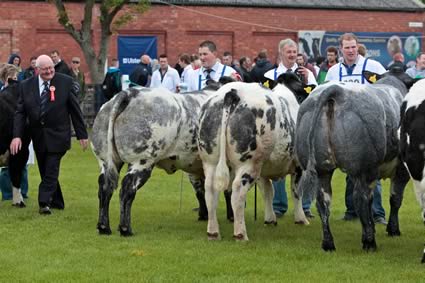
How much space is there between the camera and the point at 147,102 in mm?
11789

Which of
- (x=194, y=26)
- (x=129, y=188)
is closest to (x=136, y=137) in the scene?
(x=129, y=188)

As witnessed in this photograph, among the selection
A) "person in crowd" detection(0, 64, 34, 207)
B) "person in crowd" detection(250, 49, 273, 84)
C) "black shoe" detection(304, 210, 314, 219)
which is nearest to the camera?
"black shoe" detection(304, 210, 314, 219)

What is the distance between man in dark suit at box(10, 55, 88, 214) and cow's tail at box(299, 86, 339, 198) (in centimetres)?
457

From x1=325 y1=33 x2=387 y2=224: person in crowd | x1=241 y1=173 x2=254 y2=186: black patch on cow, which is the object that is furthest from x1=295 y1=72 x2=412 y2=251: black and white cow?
x1=325 y1=33 x2=387 y2=224: person in crowd

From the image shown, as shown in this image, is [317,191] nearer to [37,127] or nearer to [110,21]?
[37,127]

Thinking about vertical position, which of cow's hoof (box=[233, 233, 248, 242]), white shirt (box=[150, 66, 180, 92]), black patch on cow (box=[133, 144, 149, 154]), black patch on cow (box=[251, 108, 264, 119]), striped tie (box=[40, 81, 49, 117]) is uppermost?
black patch on cow (box=[251, 108, 264, 119])

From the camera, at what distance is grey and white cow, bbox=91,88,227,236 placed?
11.7 m

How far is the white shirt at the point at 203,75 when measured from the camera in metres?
14.3

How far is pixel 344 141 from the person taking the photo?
10.4 metres

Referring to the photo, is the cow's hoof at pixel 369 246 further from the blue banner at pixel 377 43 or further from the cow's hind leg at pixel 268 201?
the blue banner at pixel 377 43

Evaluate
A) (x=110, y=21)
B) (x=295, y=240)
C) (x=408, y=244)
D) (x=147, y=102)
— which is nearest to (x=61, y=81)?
(x=147, y=102)

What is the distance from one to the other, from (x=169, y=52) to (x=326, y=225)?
29.0 m

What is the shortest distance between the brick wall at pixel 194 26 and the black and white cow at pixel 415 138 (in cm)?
2843

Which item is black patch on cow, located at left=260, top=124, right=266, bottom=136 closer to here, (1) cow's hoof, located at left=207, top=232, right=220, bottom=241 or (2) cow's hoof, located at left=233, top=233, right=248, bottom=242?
(2) cow's hoof, located at left=233, top=233, right=248, bottom=242
